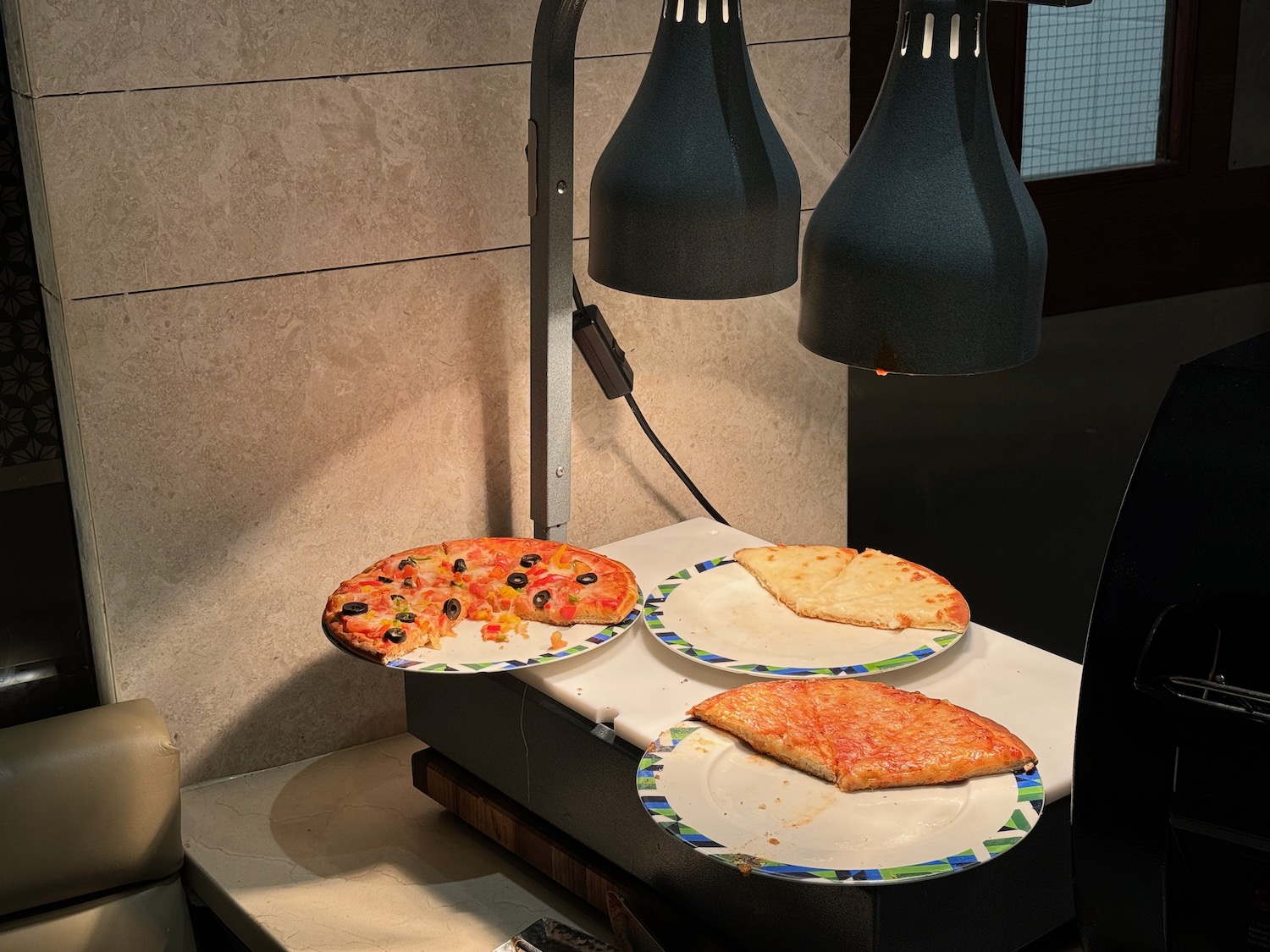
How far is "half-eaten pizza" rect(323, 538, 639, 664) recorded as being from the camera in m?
1.17

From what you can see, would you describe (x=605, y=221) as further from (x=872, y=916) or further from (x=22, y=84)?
(x=22, y=84)

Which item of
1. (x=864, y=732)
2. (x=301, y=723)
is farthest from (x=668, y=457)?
(x=864, y=732)

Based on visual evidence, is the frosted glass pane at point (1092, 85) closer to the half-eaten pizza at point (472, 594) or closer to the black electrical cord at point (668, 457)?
the black electrical cord at point (668, 457)

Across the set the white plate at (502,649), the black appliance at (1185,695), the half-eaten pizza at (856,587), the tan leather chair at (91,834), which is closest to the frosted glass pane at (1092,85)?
the half-eaten pizza at (856,587)

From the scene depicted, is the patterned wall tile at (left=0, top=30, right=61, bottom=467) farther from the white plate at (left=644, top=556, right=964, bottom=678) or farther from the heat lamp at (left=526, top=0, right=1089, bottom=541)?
the white plate at (left=644, top=556, right=964, bottom=678)

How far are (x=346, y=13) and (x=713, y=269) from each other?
610mm

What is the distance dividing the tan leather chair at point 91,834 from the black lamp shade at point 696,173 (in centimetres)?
68

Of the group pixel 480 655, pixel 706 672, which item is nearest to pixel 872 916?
pixel 706 672

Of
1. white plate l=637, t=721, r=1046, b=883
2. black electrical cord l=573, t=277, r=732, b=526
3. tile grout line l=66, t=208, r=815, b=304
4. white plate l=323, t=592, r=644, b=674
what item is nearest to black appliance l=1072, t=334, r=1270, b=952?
white plate l=637, t=721, r=1046, b=883

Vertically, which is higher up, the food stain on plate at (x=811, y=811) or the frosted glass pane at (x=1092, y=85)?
the frosted glass pane at (x=1092, y=85)

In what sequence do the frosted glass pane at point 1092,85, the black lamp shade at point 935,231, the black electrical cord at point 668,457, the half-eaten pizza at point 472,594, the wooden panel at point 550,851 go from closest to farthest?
the black lamp shade at point 935,231
the wooden panel at point 550,851
the half-eaten pizza at point 472,594
the black electrical cord at point 668,457
the frosted glass pane at point 1092,85

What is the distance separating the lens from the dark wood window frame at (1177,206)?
2.71 meters

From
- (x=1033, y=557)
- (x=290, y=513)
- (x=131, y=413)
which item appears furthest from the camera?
(x=1033, y=557)

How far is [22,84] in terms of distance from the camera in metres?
1.19
